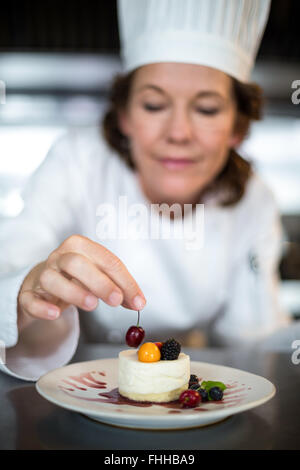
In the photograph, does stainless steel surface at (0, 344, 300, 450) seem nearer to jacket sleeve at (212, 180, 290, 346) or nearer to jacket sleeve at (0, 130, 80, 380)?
jacket sleeve at (0, 130, 80, 380)

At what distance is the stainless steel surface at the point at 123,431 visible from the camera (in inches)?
19.5

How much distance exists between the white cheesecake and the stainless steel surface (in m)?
0.08

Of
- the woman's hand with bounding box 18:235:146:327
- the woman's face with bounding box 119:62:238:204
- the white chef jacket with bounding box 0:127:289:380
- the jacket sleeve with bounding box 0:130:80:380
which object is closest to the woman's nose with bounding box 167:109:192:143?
the woman's face with bounding box 119:62:238:204

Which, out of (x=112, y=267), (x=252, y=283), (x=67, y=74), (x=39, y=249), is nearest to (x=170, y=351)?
(x=112, y=267)

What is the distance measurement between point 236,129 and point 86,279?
74 centimetres

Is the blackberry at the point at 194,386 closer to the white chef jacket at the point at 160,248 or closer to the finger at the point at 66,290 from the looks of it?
the finger at the point at 66,290

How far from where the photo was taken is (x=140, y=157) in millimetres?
1256

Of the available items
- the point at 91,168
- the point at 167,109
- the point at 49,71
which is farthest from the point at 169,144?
the point at 49,71

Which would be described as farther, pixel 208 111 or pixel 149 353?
pixel 208 111

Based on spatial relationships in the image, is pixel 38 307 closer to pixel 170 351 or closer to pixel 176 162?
pixel 170 351

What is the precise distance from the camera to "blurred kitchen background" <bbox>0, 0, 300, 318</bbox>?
1.93 meters

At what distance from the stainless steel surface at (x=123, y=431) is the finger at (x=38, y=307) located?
0.10 m

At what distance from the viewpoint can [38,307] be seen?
692mm
